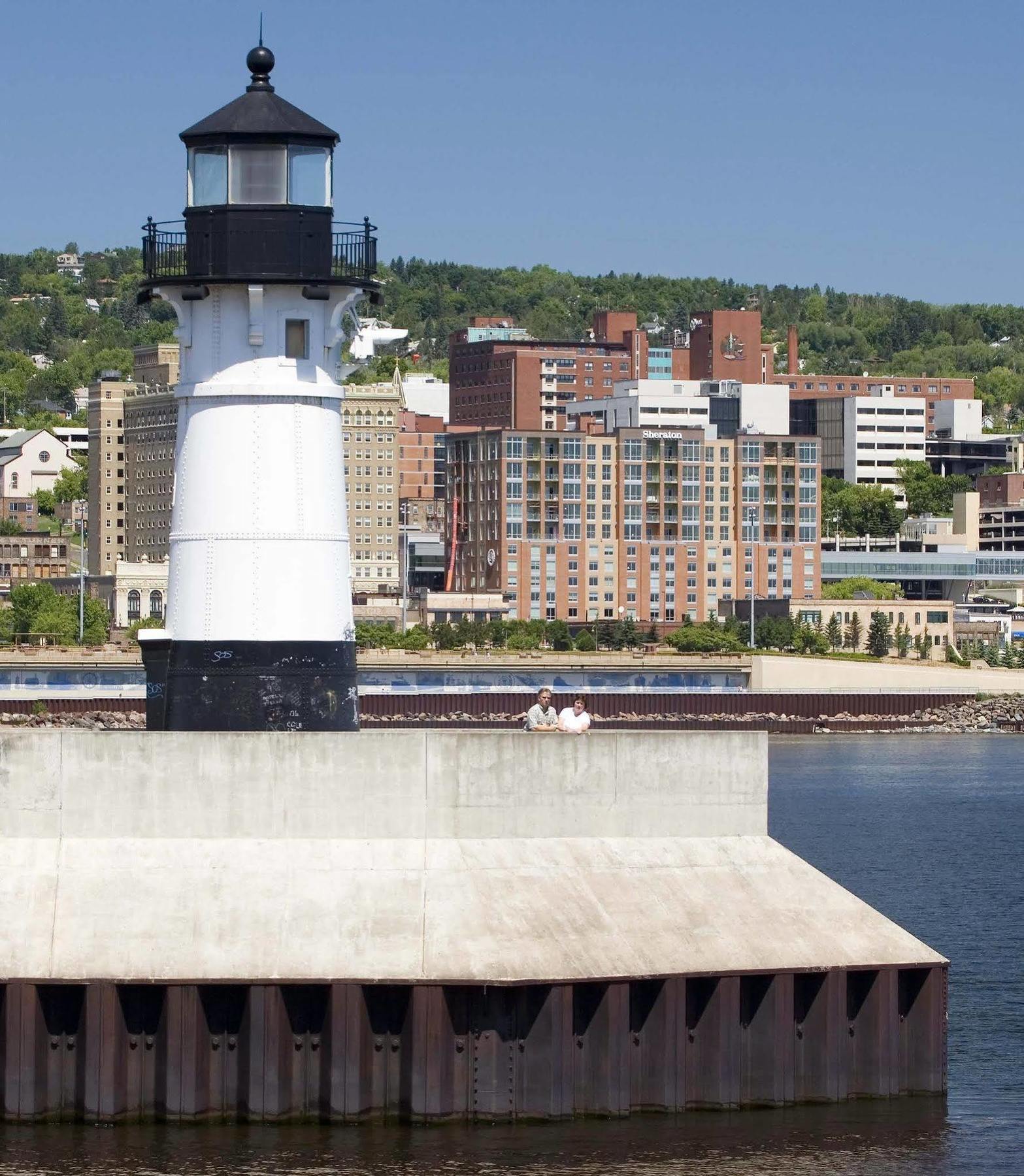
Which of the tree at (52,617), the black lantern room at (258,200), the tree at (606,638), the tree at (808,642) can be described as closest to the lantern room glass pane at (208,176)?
the black lantern room at (258,200)

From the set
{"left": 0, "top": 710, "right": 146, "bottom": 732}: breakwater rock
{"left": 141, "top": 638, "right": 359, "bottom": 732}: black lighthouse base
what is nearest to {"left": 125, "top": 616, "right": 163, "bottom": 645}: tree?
{"left": 0, "top": 710, "right": 146, "bottom": 732}: breakwater rock

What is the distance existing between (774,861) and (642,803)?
1.70 meters

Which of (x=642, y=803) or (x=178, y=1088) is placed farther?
(x=642, y=803)

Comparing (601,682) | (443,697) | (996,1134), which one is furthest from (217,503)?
(601,682)

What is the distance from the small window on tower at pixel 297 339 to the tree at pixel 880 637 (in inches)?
6077

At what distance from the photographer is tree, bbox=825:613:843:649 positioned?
190 meters

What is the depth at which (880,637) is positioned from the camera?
187375 millimetres

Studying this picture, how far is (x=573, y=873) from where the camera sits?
94.0 feet

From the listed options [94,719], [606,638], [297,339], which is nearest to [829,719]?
[94,719]

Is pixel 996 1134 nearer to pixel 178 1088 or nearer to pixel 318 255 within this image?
pixel 178 1088

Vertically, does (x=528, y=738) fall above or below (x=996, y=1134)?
above

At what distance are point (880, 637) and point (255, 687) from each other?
160272 mm

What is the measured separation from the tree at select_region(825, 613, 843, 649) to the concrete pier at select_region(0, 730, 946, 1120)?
528 ft

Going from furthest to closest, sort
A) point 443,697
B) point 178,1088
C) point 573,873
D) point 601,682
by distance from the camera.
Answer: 1. point 601,682
2. point 443,697
3. point 573,873
4. point 178,1088
